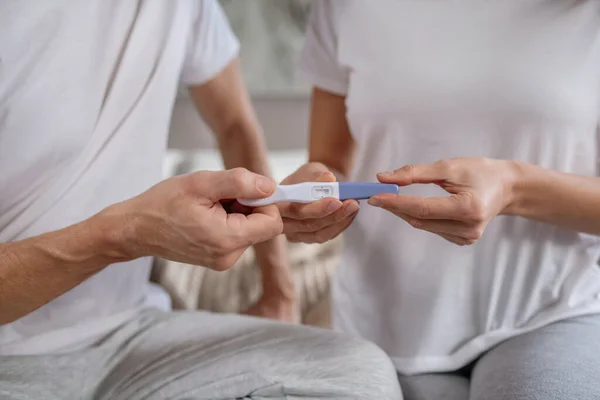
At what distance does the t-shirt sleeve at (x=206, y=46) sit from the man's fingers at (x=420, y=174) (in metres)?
0.43

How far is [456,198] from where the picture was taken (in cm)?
63

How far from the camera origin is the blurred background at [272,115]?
125 cm

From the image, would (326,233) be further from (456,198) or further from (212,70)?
(212,70)

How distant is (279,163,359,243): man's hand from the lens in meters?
0.63

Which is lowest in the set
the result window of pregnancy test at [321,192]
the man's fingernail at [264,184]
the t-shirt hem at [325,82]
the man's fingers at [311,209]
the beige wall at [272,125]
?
the beige wall at [272,125]

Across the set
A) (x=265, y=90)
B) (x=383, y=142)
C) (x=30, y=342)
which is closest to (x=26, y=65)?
(x=30, y=342)

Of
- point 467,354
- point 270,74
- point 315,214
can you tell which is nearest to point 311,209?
point 315,214

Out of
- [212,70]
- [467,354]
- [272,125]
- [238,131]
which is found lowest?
[467,354]

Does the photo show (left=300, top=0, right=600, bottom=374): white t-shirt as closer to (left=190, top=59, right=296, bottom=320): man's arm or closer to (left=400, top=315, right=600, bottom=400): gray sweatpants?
(left=400, top=315, right=600, bottom=400): gray sweatpants

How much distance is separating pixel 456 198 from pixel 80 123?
49 cm

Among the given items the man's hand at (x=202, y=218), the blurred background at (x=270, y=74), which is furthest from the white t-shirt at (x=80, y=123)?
the blurred background at (x=270, y=74)


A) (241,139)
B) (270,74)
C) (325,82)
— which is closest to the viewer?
(325,82)

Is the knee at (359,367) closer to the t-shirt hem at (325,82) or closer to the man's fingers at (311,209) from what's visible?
the man's fingers at (311,209)

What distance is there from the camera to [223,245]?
58cm
